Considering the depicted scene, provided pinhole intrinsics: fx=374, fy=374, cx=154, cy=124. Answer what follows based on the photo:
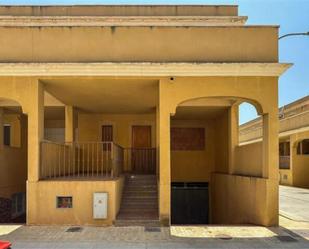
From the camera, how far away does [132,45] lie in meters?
11.2

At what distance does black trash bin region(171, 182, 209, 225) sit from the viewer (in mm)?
18906

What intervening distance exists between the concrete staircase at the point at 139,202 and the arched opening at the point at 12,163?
4.93 m

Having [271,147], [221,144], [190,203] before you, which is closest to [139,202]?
[271,147]

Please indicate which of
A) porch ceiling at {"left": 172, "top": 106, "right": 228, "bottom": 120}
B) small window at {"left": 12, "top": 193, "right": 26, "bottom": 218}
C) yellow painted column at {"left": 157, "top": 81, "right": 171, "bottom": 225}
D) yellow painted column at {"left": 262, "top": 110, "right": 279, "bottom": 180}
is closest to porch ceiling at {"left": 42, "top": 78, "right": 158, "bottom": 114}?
yellow painted column at {"left": 157, "top": 81, "right": 171, "bottom": 225}

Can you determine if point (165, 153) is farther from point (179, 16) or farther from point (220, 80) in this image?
point (179, 16)

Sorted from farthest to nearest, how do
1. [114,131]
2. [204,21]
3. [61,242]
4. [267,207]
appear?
[114,131] → [204,21] → [267,207] → [61,242]

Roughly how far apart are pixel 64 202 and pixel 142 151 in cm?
764

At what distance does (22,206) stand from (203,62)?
1070 cm

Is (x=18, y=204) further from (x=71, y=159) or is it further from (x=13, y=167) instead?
(x=71, y=159)

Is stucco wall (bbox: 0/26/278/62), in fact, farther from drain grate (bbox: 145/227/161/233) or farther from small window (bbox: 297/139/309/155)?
small window (bbox: 297/139/309/155)

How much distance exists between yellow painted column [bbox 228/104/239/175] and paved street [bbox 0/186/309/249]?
4.14 m

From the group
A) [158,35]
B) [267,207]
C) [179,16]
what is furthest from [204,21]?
[267,207]

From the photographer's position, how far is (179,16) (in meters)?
16.2

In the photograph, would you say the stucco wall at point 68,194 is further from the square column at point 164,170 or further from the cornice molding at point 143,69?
the cornice molding at point 143,69
